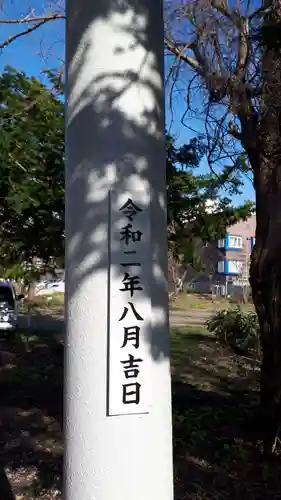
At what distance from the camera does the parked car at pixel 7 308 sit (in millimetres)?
15339

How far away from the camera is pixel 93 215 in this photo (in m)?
2.58

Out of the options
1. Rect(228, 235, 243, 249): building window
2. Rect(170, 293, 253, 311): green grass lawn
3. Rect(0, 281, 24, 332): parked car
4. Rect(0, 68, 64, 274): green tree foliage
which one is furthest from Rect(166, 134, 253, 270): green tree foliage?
Rect(228, 235, 243, 249): building window

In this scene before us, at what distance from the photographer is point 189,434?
6.05 meters

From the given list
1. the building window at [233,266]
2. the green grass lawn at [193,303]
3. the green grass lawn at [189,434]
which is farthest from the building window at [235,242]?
the green grass lawn at [189,434]

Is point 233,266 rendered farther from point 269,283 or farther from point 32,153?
point 269,283

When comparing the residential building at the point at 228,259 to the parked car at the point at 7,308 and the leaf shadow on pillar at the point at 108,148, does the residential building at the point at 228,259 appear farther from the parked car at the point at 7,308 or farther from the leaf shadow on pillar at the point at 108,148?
the leaf shadow on pillar at the point at 108,148

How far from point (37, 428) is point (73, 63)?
16.1ft

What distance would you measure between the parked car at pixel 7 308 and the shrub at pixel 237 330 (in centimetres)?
517

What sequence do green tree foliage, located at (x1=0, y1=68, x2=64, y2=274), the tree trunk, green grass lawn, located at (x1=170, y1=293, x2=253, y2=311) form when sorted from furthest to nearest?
1. green grass lawn, located at (x1=170, y1=293, x2=253, y2=311)
2. green tree foliage, located at (x1=0, y1=68, x2=64, y2=274)
3. the tree trunk

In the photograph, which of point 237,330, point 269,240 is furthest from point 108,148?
point 237,330

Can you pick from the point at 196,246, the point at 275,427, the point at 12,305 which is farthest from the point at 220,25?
the point at 12,305

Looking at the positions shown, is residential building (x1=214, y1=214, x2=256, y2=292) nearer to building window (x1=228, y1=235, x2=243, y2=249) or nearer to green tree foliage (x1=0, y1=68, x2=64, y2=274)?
building window (x1=228, y1=235, x2=243, y2=249)

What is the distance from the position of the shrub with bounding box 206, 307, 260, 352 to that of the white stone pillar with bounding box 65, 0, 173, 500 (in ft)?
36.4

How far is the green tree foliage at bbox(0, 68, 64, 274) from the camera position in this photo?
9664 mm
